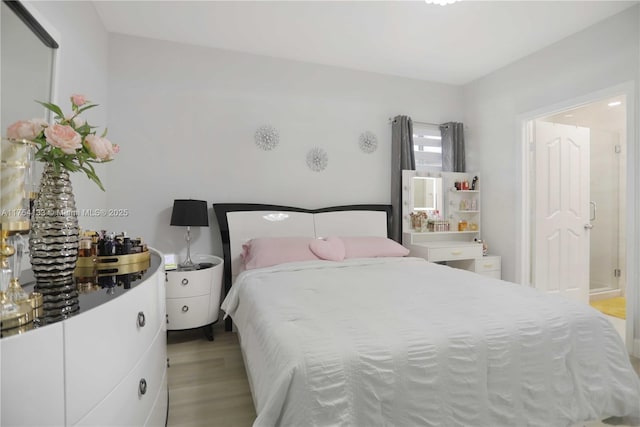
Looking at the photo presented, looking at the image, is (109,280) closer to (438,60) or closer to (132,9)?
(132,9)

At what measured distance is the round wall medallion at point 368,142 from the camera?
3760 millimetres

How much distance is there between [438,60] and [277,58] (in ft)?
5.59

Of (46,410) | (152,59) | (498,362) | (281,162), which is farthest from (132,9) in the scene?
(498,362)

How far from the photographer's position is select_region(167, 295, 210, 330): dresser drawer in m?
2.67

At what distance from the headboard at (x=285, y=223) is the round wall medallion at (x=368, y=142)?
2.18 ft

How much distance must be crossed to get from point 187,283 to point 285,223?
1.06m

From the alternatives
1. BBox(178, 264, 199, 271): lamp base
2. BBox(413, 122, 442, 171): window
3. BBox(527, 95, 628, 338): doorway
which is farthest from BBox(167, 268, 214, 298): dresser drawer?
BBox(527, 95, 628, 338): doorway

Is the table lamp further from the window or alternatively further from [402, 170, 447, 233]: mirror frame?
the window

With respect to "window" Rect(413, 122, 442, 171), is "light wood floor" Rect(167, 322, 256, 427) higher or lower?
lower

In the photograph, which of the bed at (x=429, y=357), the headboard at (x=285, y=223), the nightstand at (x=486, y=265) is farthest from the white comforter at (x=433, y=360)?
the nightstand at (x=486, y=265)

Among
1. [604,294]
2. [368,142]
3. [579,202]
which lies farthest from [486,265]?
[604,294]

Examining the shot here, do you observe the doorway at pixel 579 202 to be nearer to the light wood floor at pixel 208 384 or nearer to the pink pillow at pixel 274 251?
the light wood floor at pixel 208 384

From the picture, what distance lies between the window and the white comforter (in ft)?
7.69

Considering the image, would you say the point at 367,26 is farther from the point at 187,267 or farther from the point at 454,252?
the point at 187,267
